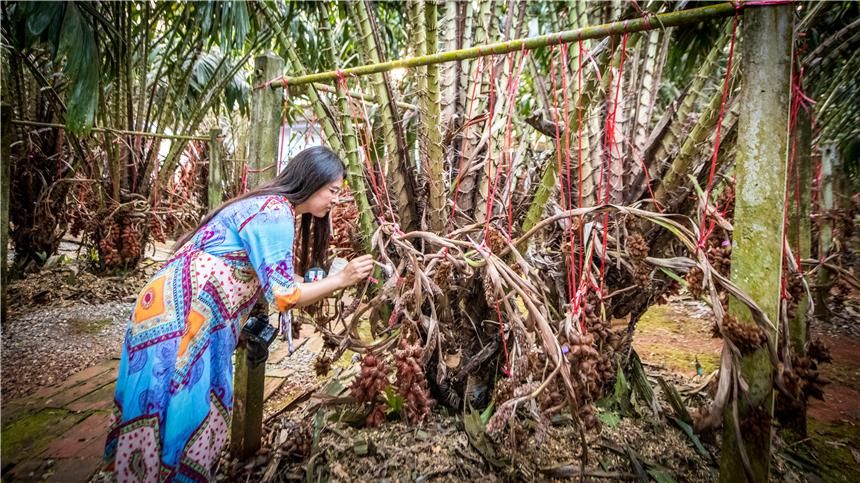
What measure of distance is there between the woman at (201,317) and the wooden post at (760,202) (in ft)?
3.13

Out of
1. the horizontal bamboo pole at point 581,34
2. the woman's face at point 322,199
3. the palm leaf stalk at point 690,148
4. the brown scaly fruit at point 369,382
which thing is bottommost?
the brown scaly fruit at point 369,382

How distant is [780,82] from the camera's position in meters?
0.79

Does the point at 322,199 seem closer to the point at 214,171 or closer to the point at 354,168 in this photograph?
the point at 354,168

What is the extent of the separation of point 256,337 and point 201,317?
34cm

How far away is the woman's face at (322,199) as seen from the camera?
1261 mm

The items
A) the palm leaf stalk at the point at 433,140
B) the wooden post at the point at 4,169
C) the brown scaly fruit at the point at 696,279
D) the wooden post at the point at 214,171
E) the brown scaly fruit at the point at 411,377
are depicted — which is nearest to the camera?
the brown scaly fruit at the point at 696,279

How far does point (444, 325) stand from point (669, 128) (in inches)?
52.6

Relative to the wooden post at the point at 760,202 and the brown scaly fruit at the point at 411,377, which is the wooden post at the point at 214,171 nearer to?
the brown scaly fruit at the point at 411,377

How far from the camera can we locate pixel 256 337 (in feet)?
4.72

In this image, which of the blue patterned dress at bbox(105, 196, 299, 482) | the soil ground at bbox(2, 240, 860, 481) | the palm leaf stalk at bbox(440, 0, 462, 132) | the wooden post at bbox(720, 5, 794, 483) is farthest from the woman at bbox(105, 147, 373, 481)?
the wooden post at bbox(720, 5, 794, 483)

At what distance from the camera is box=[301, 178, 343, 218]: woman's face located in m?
1.26

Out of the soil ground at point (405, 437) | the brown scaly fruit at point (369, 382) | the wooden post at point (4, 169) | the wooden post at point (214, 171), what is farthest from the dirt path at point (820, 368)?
the wooden post at point (4, 169)

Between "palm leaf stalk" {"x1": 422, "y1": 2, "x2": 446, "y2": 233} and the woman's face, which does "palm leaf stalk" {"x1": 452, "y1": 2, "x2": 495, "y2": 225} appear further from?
the woman's face

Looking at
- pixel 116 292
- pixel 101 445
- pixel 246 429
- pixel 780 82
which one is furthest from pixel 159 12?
pixel 780 82
